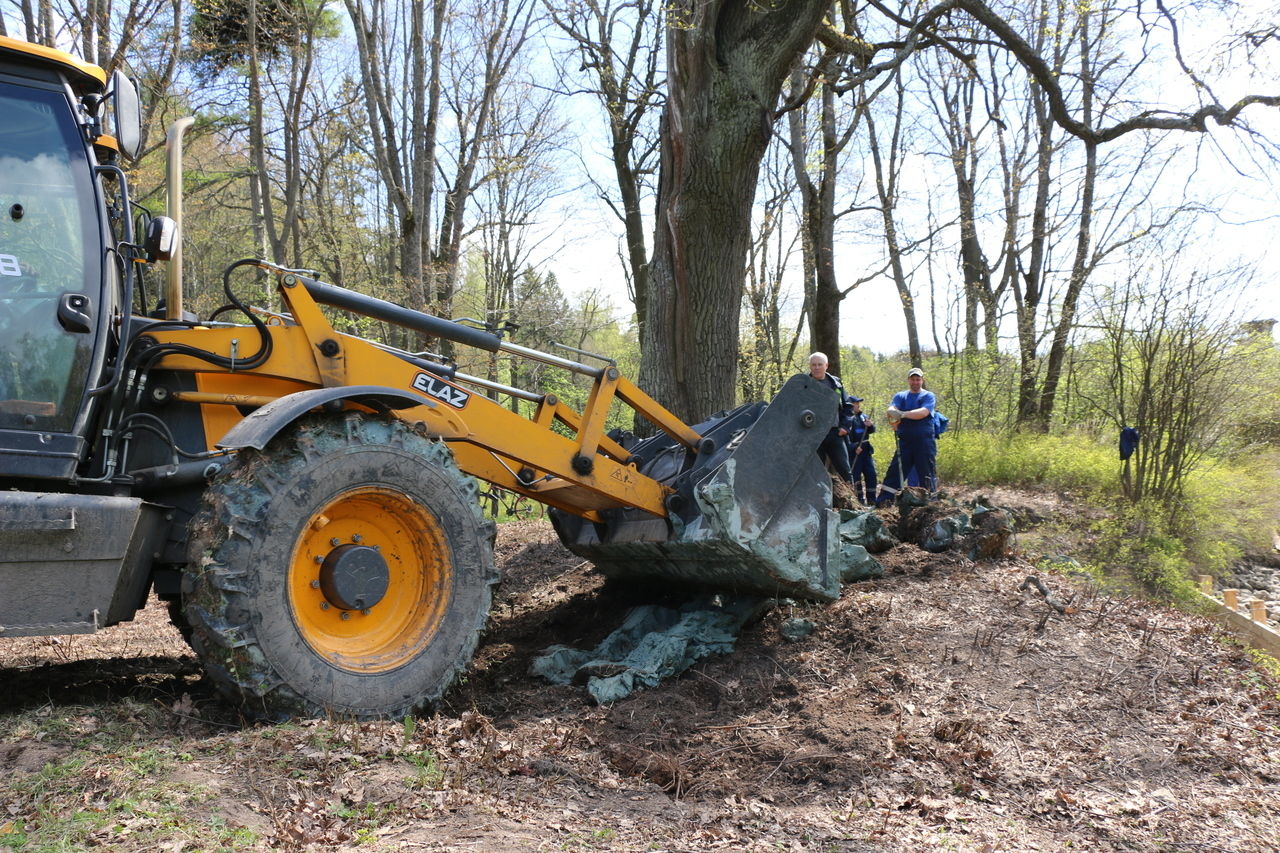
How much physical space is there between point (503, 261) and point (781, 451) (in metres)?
28.0

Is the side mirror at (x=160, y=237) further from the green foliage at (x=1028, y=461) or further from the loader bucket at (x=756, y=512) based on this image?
the green foliage at (x=1028, y=461)

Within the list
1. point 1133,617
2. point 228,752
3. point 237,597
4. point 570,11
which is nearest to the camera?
point 228,752

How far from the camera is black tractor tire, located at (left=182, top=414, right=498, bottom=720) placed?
359 centimetres

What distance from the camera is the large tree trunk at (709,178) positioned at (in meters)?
7.72

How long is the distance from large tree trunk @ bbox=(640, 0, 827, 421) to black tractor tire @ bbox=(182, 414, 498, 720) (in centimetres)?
408

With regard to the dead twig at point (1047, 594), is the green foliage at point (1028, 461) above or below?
above

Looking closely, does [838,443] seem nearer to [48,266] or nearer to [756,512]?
[756,512]

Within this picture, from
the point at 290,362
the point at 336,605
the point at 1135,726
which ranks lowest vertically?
the point at 1135,726

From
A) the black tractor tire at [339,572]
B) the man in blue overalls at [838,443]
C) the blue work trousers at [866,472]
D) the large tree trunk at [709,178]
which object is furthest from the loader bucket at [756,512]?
the blue work trousers at [866,472]

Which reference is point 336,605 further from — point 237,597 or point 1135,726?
point 1135,726

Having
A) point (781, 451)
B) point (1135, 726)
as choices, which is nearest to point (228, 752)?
point (781, 451)

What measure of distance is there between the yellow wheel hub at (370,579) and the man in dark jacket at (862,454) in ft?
19.6

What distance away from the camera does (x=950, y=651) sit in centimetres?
513

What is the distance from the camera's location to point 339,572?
156 inches
